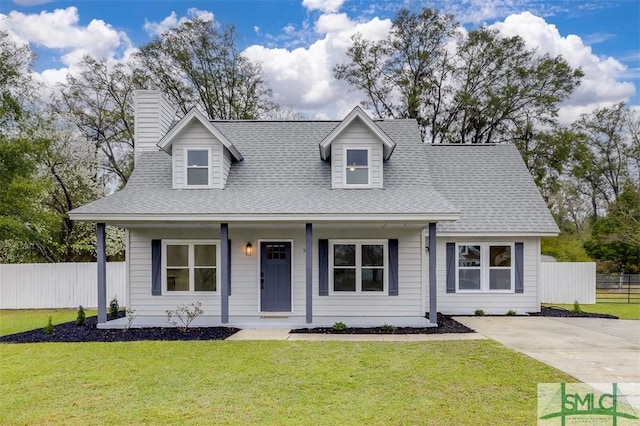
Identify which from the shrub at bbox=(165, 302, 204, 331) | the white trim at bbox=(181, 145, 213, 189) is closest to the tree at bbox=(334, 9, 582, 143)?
the white trim at bbox=(181, 145, 213, 189)

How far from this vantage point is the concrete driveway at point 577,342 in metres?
6.39

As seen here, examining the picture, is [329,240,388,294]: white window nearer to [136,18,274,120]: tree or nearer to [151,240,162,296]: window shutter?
[151,240,162,296]: window shutter

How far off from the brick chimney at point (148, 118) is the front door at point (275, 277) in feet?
17.6

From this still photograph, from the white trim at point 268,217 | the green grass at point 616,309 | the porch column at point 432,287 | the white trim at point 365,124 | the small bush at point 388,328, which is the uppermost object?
the white trim at point 365,124

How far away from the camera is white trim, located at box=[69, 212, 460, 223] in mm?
9930

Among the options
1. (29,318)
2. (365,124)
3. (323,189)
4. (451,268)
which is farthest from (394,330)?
(29,318)

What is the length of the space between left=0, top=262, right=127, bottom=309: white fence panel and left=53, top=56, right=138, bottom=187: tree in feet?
28.8

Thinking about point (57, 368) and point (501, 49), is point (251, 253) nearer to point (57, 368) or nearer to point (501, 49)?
point (57, 368)

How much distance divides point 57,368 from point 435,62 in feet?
80.7

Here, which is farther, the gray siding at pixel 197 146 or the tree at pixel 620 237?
the tree at pixel 620 237

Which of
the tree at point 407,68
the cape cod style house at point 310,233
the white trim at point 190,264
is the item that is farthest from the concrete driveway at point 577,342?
the tree at point 407,68

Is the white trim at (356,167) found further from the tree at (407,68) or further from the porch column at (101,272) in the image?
the tree at (407,68)

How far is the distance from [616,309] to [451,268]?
7070 mm

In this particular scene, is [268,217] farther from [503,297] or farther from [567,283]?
[567,283]
